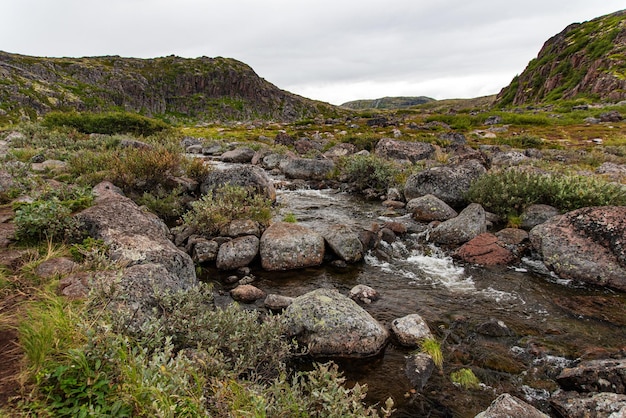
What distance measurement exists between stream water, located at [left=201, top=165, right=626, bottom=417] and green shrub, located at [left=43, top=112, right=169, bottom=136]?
29936 mm

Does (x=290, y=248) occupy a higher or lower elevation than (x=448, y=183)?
lower

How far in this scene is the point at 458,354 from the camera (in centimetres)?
632

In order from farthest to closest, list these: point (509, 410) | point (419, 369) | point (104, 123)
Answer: point (104, 123) < point (419, 369) < point (509, 410)

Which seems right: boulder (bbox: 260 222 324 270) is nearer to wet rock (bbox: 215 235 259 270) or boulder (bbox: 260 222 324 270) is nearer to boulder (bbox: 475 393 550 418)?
wet rock (bbox: 215 235 259 270)

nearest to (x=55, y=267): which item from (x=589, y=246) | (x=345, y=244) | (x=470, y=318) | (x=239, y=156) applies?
(x=345, y=244)

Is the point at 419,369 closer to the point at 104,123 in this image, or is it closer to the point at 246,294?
the point at 246,294

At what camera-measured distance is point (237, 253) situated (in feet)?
32.7

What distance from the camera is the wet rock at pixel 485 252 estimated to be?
1042 centimetres

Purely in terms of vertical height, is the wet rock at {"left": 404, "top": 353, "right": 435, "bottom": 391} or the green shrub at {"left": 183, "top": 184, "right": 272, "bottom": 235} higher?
the green shrub at {"left": 183, "top": 184, "right": 272, "bottom": 235}

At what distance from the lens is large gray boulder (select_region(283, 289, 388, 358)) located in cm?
Result: 631

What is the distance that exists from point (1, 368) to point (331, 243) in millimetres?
8604

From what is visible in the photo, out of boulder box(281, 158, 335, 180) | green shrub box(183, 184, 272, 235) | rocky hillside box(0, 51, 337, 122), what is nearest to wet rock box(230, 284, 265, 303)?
green shrub box(183, 184, 272, 235)

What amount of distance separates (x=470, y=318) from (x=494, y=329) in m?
0.64

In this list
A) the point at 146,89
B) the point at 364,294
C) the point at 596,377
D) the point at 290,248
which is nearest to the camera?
the point at 596,377
